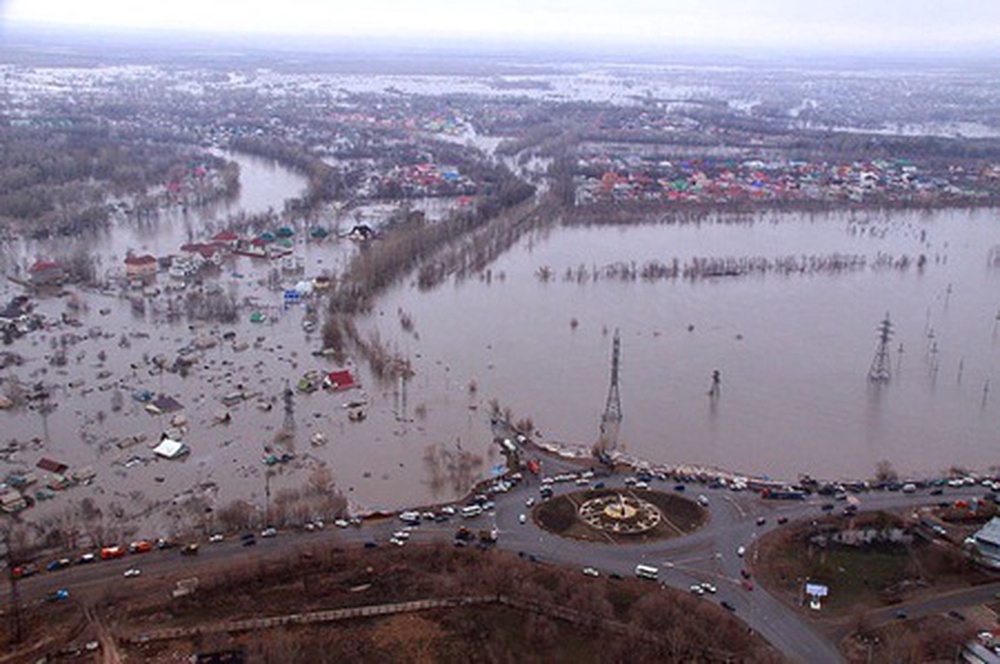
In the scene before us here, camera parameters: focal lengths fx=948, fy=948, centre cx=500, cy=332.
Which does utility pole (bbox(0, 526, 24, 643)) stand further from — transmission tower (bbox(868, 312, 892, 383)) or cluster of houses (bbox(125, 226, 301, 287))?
transmission tower (bbox(868, 312, 892, 383))

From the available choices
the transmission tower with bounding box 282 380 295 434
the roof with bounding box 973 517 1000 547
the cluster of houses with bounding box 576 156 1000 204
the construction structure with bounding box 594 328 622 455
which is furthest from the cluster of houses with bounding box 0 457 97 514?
the cluster of houses with bounding box 576 156 1000 204

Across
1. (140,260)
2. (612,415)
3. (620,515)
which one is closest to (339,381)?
(612,415)

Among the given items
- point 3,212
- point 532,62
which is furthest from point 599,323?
point 532,62

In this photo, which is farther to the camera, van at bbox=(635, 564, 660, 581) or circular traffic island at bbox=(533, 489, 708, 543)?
circular traffic island at bbox=(533, 489, 708, 543)

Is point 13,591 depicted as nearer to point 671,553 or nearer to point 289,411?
point 289,411

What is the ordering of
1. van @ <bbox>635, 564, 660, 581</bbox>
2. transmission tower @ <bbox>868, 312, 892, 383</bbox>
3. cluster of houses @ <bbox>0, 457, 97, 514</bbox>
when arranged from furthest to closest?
transmission tower @ <bbox>868, 312, 892, 383</bbox> < cluster of houses @ <bbox>0, 457, 97, 514</bbox> < van @ <bbox>635, 564, 660, 581</bbox>
